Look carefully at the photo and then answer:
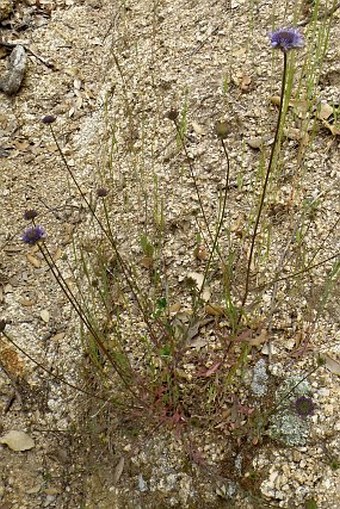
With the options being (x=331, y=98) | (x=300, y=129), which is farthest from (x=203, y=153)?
(x=331, y=98)

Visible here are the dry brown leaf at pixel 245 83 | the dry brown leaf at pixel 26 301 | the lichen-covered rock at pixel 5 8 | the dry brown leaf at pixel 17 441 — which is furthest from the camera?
the lichen-covered rock at pixel 5 8

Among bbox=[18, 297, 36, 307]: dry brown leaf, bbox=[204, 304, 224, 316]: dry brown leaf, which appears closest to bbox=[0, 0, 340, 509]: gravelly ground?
bbox=[18, 297, 36, 307]: dry brown leaf

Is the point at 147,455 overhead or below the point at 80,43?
below

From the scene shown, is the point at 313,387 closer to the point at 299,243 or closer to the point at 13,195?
the point at 299,243

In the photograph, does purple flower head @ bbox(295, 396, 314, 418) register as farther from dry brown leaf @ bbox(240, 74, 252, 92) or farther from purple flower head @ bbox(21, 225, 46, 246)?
dry brown leaf @ bbox(240, 74, 252, 92)

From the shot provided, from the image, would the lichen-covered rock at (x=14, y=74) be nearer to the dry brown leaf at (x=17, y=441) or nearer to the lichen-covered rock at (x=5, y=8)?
the lichen-covered rock at (x=5, y=8)

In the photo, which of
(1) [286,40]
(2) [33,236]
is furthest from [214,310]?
(1) [286,40]

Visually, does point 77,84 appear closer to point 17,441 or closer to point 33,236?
point 33,236

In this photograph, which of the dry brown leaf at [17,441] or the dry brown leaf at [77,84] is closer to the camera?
the dry brown leaf at [17,441]

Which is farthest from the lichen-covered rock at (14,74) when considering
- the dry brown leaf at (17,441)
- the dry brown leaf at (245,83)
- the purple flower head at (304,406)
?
the purple flower head at (304,406)
